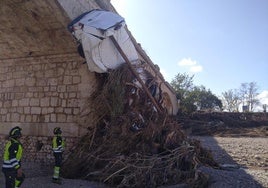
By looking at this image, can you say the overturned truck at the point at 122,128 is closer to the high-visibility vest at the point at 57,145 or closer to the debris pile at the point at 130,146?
the debris pile at the point at 130,146

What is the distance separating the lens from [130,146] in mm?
7492

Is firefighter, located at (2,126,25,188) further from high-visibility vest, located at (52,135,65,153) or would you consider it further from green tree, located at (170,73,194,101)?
green tree, located at (170,73,194,101)

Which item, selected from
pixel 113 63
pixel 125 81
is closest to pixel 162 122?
pixel 125 81

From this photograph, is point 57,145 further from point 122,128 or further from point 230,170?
point 230,170

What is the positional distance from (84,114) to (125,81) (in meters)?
1.52

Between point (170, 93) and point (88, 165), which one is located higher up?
point (170, 93)

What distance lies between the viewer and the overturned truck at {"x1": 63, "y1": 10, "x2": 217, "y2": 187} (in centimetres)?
662

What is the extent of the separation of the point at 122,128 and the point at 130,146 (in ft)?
1.67

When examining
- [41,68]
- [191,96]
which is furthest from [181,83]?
[41,68]

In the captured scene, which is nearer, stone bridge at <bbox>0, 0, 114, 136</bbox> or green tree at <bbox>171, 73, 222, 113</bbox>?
stone bridge at <bbox>0, 0, 114, 136</bbox>

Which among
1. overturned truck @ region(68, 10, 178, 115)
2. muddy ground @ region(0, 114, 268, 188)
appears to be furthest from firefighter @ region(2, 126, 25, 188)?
overturned truck @ region(68, 10, 178, 115)

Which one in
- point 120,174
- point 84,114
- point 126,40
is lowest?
point 120,174

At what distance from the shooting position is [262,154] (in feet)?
38.0

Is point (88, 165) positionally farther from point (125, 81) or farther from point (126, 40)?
point (126, 40)
